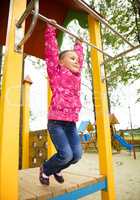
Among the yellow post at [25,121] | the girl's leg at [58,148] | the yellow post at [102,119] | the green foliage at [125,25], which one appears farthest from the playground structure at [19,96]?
the green foliage at [125,25]

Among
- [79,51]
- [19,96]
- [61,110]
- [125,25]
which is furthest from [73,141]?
[125,25]

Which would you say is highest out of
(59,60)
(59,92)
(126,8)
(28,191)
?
(126,8)

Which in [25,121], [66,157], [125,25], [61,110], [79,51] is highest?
[125,25]

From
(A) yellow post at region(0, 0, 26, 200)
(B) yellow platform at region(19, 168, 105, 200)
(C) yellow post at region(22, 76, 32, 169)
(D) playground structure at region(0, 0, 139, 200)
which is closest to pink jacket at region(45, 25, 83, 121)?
(D) playground structure at region(0, 0, 139, 200)

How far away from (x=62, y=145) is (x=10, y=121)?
0.50 meters

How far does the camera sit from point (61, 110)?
1.73m

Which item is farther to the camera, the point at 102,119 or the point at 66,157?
the point at 102,119

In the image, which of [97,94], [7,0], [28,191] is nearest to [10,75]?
[28,191]

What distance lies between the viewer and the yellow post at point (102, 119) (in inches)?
81.3

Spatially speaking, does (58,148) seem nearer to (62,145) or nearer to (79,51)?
(62,145)

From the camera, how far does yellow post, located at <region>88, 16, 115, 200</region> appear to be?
2064mm

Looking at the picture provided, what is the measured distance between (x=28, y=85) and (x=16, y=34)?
3.07 metres

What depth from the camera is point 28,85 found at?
14.9 feet

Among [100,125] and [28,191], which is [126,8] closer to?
[100,125]
